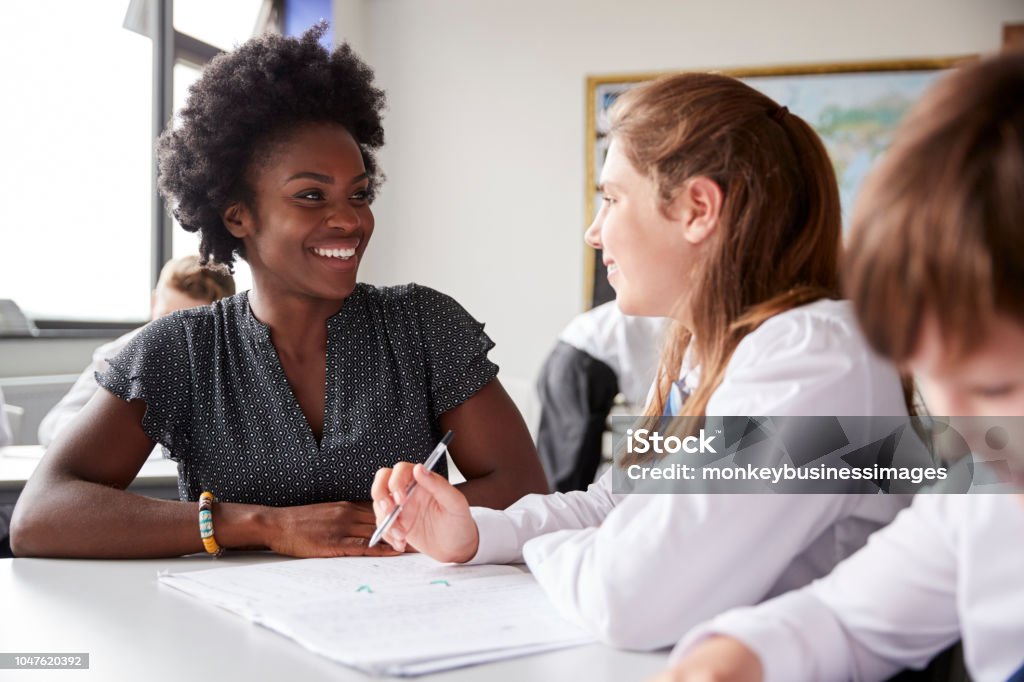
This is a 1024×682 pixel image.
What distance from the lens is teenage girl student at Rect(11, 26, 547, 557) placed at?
1.55m

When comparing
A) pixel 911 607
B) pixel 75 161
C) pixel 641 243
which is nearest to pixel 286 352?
pixel 641 243

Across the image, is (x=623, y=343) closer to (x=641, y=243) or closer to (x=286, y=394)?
(x=286, y=394)

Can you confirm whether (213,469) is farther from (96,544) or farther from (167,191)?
(167,191)

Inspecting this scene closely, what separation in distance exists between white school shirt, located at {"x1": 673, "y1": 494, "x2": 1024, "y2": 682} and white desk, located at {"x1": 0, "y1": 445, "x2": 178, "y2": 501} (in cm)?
121

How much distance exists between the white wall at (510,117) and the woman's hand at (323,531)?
436 cm

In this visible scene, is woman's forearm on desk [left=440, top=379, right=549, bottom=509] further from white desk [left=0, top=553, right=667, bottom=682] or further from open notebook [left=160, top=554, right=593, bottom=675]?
white desk [left=0, top=553, right=667, bottom=682]

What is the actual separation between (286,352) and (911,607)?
1.13 m

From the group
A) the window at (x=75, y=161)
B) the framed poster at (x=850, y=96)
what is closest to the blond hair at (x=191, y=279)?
the window at (x=75, y=161)

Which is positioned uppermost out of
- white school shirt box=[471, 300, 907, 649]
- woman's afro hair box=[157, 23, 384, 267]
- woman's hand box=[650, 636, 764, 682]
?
woman's afro hair box=[157, 23, 384, 267]

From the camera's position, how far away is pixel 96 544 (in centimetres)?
132

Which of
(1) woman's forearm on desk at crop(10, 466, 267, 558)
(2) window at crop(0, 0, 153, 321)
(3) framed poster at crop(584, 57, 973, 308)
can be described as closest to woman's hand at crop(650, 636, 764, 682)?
(1) woman's forearm on desk at crop(10, 466, 267, 558)

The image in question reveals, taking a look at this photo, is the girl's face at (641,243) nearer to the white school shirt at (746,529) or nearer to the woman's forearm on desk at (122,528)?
the white school shirt at (746,529)

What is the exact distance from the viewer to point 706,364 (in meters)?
1.07

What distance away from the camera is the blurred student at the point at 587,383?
139 inches
